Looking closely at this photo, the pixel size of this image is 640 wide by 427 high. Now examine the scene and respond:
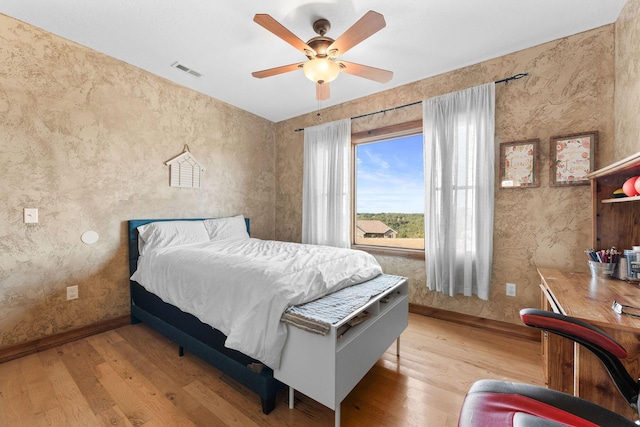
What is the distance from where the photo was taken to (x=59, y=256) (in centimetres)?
221

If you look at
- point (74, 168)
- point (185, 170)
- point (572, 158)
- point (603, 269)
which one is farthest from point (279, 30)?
point (603, 269)

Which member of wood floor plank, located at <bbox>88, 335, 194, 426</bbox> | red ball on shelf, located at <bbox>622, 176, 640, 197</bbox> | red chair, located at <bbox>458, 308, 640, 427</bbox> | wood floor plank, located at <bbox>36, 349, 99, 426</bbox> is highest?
red ball on shelf, located at <bbox>622, 176, 640, 197</bbox>

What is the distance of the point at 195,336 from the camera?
6.09 feet

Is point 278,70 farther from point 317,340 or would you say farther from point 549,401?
point 549,401

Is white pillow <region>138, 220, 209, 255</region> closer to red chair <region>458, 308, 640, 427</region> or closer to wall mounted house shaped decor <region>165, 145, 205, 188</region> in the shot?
wall mounted house shaped decor <region>165, 145, 205, 188</region>

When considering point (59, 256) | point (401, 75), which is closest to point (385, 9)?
point (401, 75)

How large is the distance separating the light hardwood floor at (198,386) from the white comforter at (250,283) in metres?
0.40

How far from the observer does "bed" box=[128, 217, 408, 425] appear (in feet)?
4.12

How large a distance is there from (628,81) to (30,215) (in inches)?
179

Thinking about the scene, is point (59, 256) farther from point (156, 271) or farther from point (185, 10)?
point (185, 10)

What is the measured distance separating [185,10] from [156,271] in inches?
81.0

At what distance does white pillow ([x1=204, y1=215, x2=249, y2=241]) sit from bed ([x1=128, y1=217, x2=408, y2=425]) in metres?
1.03

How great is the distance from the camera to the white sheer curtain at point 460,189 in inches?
94.9

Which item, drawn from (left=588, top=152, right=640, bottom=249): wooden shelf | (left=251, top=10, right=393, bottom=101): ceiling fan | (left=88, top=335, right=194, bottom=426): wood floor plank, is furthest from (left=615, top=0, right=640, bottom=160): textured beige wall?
(left=88, top=335, right=194, bottom=426): wood floor plank
